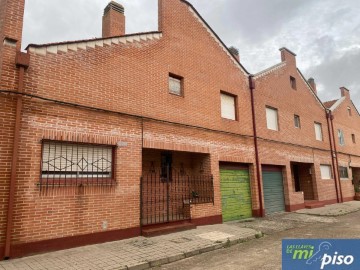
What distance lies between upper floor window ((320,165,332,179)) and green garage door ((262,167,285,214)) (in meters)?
5.40

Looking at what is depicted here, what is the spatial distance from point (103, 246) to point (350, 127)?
23.9 m

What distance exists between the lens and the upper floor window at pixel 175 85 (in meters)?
10.9

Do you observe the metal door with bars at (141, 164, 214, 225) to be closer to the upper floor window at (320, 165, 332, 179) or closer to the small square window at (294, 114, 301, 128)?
the small square window at (294, 114, 301, 128)

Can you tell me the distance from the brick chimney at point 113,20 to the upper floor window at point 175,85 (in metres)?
2.64

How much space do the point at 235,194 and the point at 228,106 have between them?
404 cm

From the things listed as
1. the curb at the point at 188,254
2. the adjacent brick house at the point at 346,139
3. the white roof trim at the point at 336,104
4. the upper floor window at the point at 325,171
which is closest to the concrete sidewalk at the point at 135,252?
the curb at the point at 188,254

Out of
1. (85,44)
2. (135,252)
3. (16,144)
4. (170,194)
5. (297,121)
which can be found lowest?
(135,252)

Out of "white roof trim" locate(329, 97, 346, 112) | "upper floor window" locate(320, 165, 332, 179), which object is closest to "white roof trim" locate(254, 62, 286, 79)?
"upper floor window" locate(320, 165, 332, 179)

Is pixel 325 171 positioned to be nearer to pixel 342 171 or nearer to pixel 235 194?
pixel 342 171

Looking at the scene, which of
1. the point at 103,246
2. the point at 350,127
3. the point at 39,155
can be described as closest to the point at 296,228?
the point at 103,246

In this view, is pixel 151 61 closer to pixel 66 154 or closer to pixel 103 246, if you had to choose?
pixel 66 154

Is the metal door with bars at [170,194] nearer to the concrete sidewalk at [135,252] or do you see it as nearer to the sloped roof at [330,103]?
the concrete sidewalk at [135,252]

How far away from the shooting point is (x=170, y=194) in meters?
10.8

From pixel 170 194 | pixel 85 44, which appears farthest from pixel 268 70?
pixel 85 44
